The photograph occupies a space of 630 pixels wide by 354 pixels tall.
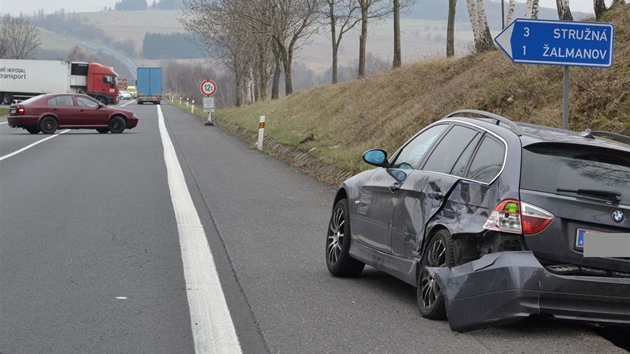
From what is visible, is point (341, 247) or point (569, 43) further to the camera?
point (569, 43)

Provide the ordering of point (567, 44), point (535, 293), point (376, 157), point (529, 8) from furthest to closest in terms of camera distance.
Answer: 1. point (529, 8)
2. point (567, 44)
3. point (376, 157)
4. point (535, 293)

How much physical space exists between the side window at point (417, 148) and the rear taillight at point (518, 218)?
1.61m

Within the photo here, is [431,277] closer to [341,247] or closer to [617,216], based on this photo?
[617,216]

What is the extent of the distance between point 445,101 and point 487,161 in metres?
14.3

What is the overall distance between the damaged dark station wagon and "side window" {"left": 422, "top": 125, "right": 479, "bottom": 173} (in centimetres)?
2

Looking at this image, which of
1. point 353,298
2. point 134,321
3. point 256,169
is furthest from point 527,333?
point 256,169

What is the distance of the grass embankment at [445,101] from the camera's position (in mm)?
15328

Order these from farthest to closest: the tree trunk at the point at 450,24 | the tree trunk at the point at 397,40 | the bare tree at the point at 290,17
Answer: the bare tree at the point at 290,17
the tree trunk at the point at 397,40
the tree trunk at the point at 450,24

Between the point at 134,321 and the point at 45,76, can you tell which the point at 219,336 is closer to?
the point at 134,321

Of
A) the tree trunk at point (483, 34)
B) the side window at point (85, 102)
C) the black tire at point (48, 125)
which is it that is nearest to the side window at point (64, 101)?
the side window at point (85, 102)

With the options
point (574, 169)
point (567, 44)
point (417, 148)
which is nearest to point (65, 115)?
point (567, 44)

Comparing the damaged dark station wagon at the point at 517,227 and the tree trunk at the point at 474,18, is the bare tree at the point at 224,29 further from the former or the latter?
the damaged dark station wagon at the point at 517,227

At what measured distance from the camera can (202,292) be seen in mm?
8164

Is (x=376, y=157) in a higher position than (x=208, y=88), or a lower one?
lower
